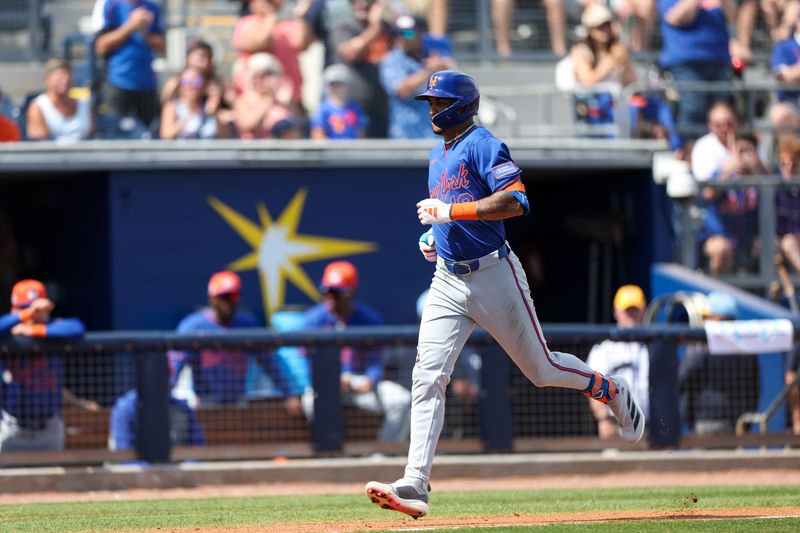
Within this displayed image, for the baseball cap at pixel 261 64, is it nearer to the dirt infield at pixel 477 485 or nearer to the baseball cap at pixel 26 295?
the baseball cap at pixel 26 295

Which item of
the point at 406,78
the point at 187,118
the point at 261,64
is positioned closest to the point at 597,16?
the point at 406,78

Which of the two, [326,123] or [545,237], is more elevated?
[326,123]

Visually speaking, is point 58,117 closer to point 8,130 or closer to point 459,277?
point 8,130

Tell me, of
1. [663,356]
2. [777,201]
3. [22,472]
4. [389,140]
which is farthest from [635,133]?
[22,472]

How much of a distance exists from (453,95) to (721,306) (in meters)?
5.49

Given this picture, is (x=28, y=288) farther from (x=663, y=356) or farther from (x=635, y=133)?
(x=635, y=133)

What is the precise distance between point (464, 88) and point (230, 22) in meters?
7.23

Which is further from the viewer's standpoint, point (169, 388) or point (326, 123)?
point (326, 123)

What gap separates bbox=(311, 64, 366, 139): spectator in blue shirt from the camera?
1277cm

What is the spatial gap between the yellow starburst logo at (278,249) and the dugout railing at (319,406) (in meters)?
2.42

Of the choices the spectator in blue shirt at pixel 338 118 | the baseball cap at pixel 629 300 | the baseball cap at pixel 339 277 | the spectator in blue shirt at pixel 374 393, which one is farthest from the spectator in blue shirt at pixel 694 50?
the spectator in blue shirt at pixel 374 393

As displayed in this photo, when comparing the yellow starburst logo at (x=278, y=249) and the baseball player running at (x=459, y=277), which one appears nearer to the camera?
the baseball player running at (x=459, y=277)

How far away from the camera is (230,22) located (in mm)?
13508

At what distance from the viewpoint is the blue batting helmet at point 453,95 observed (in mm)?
6641
